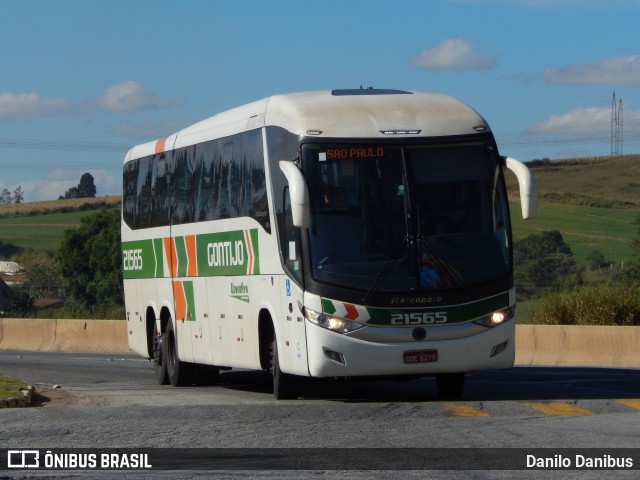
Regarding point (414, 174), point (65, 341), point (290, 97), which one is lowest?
point (65, 341)

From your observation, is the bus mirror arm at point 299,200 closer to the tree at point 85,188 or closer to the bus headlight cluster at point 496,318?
the bus headlight cluster at point 496,318

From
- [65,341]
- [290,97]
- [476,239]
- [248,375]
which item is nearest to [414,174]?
[476,239]

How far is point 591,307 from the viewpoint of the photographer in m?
24.7

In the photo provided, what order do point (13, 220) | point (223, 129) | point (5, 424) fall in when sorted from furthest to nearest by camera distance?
point (13, 220), point (223, 129), point (5, 424)

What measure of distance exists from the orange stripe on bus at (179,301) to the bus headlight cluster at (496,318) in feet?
20.6

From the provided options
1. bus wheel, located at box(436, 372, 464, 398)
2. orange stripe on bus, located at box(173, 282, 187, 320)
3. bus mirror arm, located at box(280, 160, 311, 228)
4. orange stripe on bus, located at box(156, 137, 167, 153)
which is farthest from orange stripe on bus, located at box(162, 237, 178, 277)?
bus mirror arm, located at box(280, 160, 311, 228)

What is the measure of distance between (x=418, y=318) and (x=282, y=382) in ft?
7.02

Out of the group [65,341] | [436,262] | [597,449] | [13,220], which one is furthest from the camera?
[13,220]

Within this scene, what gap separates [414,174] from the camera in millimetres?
15211

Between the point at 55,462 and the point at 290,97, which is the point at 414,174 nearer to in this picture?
the point at 290,97

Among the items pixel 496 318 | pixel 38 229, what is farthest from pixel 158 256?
pixel 38 229

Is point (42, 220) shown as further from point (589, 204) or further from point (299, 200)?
point (299, 200)

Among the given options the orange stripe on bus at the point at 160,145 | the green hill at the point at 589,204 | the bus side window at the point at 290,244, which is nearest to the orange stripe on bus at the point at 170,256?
the orange stripe on bus at the point at 160,145

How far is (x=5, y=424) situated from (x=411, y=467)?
504 centimetres
